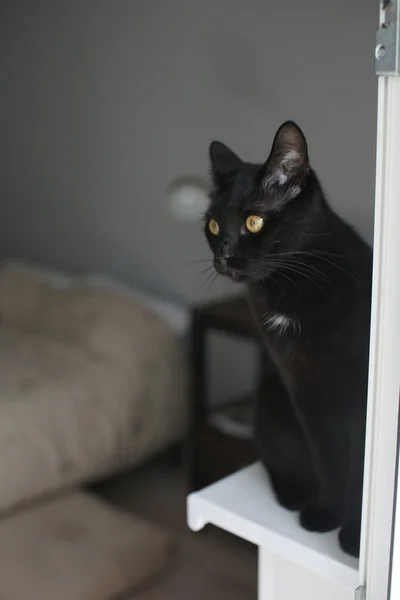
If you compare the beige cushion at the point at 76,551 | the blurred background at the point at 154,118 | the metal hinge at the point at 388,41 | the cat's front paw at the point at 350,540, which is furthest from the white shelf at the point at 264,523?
the beige cushion at the point at 76,551

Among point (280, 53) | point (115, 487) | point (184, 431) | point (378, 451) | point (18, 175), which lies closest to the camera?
point (378, 451)

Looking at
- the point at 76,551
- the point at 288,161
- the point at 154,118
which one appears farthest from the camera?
the point at 154,118

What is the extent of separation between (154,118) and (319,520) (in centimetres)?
142

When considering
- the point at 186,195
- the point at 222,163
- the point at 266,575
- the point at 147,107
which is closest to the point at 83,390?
the point at 186,195

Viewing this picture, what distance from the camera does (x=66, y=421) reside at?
64.4 inches

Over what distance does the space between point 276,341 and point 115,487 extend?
3.92ft

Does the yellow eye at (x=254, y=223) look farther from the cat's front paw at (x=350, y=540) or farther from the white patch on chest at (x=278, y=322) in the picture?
the cat's front paw at (x=350, y=540)

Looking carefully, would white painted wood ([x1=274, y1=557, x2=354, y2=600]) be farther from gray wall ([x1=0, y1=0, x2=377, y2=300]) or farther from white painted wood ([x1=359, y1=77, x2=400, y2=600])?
gray wall ([x1=0, y1=0, x2=377, y2=300])

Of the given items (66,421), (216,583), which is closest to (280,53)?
(66,421)

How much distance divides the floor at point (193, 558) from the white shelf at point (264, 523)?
55cm

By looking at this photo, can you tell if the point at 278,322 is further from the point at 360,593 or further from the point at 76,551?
the point at 76,551

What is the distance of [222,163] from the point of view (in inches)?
27.0

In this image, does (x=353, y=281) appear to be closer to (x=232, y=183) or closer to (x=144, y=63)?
(x=232, y=183)

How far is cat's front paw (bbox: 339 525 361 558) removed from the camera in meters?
0.65
